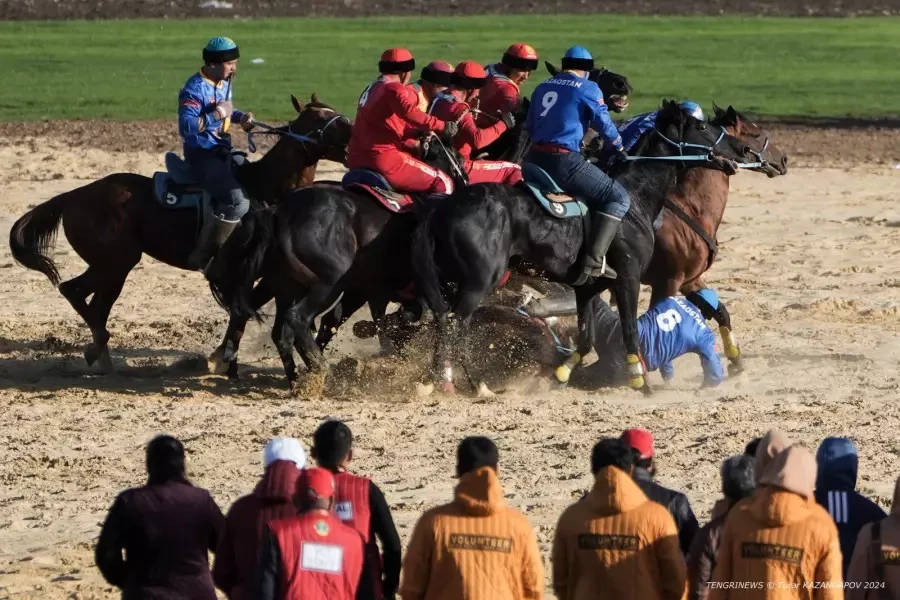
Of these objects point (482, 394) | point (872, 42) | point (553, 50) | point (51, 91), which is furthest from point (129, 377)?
point (872, 42)

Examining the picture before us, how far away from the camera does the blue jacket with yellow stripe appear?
531 inches

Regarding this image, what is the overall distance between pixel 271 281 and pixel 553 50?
2498 centimetres

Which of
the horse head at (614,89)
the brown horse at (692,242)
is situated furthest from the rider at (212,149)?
the brown horse at (692,242)

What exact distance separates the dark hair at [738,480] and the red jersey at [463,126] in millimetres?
7181

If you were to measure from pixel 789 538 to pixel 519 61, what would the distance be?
8957 millimetres

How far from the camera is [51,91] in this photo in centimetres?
3103

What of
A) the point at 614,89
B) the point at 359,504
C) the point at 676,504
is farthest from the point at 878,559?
the point at 614,89

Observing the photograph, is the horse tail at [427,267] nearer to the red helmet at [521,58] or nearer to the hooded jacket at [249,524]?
the red helmet at [521,58]

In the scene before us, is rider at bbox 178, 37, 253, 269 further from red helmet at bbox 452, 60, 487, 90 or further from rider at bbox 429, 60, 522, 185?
red helmet at bbox 452, 60, 487, 90

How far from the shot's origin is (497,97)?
48.5ft

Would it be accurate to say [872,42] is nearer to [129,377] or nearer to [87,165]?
[87,165]

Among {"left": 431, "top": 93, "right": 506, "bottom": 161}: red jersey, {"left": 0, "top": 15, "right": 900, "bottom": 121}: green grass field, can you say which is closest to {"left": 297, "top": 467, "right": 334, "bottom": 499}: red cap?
{"left": 431, "top": 93, "right": 506, "bottom": 161}: red jersey

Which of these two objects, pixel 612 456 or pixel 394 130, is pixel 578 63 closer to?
pixel 394 130

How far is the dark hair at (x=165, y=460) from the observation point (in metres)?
6.84
